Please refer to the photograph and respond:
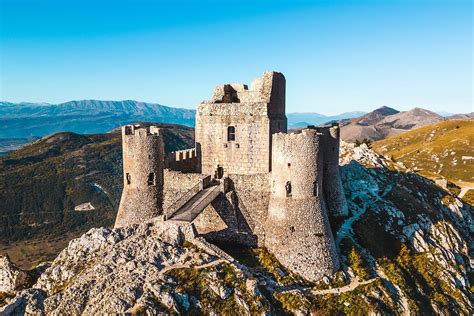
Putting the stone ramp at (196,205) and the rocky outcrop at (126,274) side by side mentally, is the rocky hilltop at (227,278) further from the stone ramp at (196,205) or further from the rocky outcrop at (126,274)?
the stone ramp at (196,205)

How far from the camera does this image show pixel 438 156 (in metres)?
150

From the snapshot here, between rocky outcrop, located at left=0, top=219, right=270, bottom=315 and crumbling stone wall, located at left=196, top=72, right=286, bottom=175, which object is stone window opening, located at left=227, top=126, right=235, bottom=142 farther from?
rocky outcrop, located at left=0, top=219, right=270, bottom=315

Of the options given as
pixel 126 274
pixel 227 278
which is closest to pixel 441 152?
pixel 227 278

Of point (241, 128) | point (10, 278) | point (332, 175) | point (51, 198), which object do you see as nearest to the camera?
point (10, 278)

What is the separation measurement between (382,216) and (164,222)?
1219 inches

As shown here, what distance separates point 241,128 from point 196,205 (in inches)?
419

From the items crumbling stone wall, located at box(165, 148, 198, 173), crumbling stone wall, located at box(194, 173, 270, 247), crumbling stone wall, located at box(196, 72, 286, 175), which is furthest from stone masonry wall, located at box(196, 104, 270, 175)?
crumbling stone wall, located at box(194, 173, 270, 247)

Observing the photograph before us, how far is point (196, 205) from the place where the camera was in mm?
41562

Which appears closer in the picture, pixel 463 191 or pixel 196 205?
pixel 196 205

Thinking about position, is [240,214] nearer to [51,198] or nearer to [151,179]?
[151,179]

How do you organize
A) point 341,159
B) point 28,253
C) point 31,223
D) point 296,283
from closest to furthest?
point 296,283 → point 341,159 → point 28,253 → point 31,223

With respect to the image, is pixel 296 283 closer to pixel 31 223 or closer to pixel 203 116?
pixel 203 116

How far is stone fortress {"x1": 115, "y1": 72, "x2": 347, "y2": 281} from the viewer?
41469 mm

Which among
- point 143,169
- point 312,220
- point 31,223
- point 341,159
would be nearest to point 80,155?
point 31,223
